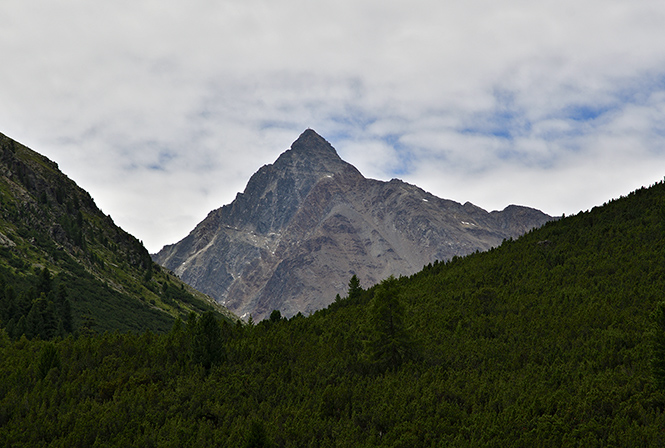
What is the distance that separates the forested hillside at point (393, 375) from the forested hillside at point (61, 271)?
4482 centimetres

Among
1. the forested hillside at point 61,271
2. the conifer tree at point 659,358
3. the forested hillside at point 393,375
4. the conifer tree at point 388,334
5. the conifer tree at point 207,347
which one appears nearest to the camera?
the forested hillside at point 393,375

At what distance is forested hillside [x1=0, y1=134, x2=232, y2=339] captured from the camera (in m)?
86.3

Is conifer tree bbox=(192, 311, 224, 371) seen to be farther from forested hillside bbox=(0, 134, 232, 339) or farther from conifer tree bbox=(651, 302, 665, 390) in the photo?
forested hillside bbox=(0, 134, 232, 339)

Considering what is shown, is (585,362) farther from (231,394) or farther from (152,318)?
(152,318)

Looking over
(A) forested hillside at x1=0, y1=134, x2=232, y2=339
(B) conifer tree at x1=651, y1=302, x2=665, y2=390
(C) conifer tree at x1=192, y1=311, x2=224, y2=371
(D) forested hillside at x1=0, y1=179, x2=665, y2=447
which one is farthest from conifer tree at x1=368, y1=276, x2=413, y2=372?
(A) forested hillside at x1=0, y1=134, x2=232, y2=339

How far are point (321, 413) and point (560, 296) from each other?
29011 millimetres

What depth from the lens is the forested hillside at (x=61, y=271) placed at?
86.3 meters

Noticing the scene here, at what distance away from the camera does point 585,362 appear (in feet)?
96.8

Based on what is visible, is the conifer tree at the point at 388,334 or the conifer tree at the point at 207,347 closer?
the conifer tree at the point at 388,334

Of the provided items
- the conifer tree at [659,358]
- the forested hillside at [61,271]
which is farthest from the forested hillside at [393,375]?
the forested hillside at [61,271]

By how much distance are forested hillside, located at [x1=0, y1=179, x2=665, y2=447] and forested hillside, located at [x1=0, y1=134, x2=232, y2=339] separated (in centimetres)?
4482

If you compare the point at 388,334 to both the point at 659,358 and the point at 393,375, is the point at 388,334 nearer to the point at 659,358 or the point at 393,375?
the point at 393,375

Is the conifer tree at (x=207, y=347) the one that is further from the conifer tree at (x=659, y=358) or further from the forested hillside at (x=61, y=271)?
the forested hillside at (x=61, y=271)

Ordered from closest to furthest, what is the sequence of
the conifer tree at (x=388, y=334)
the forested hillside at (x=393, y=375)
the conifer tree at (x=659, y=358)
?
the forested hillside at (x=393, y=375) < the conifer tree at (x=659, y=358) < the conifer tree at (x=388, y=334)
